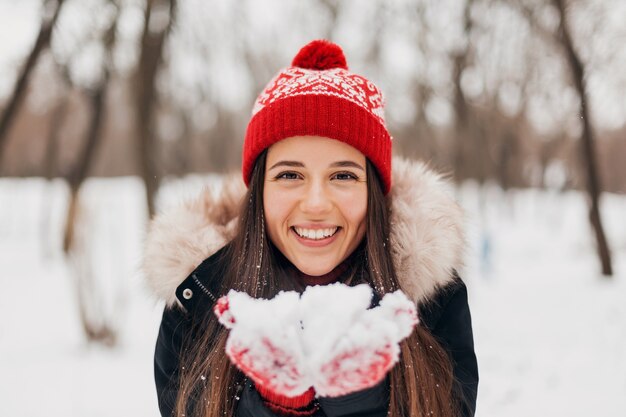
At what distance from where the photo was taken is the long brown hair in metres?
1.44

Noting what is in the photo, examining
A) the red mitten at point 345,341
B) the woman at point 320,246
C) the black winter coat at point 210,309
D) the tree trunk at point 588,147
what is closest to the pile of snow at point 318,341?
the red mitten at point 345,341

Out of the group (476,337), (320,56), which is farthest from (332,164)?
(476,337)

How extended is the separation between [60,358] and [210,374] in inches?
187

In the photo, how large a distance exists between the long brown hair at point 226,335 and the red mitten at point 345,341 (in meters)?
0.43

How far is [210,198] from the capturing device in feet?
6.43

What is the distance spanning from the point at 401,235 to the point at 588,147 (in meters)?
8.38

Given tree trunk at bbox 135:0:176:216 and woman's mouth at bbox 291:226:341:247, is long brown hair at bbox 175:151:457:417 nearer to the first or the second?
woman's mouth at bbox 291:226:341:247

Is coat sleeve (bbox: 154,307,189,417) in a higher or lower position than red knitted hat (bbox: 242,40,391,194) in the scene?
lower

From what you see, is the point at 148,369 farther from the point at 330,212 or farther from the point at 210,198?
the point at 330,212

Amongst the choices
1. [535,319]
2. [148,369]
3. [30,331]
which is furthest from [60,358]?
[535,319]

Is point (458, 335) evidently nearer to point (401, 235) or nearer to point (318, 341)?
point (401, 235)

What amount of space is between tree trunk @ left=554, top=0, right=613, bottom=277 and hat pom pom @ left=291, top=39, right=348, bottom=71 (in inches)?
300

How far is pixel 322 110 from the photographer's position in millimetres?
1543

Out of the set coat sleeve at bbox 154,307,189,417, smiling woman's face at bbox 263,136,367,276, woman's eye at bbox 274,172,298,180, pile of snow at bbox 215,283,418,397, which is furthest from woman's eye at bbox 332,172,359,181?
coat sleeve at bbox 154,307,189,417
